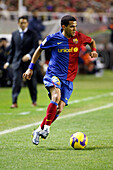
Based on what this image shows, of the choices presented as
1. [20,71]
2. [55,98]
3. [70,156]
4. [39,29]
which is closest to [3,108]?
[20,71]

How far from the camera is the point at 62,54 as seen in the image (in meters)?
7.17

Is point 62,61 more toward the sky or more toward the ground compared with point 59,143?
more toward the sky

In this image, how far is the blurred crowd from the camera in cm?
2623

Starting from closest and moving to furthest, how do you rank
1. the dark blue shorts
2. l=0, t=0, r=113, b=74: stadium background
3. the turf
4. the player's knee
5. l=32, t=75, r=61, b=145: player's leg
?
the turf
l=32, t=75, r=61, b=145: player's leg
the player's knee
the dark blue shorts
l=0, t=0, r=113, b=74: stadium background

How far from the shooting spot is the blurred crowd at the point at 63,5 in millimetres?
26234

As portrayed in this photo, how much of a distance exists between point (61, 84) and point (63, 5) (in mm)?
22723

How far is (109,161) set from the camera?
18.3 feet

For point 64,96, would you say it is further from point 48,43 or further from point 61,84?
point 48,43

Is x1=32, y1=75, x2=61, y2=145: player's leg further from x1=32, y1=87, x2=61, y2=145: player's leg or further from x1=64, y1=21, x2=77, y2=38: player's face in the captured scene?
x1=64, y1=21, x2=77, y2=38: player's face

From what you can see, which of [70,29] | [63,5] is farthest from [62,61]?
[63,5]

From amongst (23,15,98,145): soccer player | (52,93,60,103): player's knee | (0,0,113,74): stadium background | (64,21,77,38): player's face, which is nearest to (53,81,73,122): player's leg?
(23,15,98,145): soccer player

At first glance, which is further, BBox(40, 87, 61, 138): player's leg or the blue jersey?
the blue jersey

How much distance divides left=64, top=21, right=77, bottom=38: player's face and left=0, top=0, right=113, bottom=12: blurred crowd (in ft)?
60.7

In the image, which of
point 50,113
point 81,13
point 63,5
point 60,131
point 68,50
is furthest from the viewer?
point 63,5
